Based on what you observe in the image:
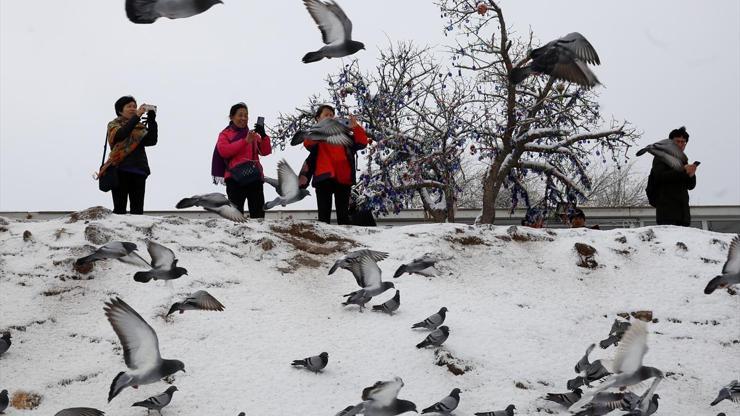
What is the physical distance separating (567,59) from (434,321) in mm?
2088

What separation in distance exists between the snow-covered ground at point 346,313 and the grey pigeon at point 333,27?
2116 millimetres

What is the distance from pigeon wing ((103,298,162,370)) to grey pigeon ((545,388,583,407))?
252 cm

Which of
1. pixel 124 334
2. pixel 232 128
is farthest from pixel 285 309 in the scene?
pixel 232 128

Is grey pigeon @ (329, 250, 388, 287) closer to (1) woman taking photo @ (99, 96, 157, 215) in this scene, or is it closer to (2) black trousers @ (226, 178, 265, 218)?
(2) black trousers @ (226, 178, 265, 218)

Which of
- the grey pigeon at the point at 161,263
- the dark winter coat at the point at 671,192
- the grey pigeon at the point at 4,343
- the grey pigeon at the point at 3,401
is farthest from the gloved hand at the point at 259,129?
the dark winter coat at the point at 671,192

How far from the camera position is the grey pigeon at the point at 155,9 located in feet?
14.7

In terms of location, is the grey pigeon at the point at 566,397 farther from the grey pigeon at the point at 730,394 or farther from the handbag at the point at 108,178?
the handbag at the point at 108,178

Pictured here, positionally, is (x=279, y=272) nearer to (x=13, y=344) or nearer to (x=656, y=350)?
(x=13, y=344)

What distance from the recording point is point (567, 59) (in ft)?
19.0

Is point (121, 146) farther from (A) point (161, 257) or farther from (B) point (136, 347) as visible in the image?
(B) point (136, 347)

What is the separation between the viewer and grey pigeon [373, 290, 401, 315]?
6.74 m

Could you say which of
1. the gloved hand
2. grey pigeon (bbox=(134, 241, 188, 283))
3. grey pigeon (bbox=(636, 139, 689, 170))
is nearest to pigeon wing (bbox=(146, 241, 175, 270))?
grey pigeon (bbox=(134, 241, 188, 283))

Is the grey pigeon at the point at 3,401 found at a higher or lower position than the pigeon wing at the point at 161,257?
lower

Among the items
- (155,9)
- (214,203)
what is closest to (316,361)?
(214,203)
